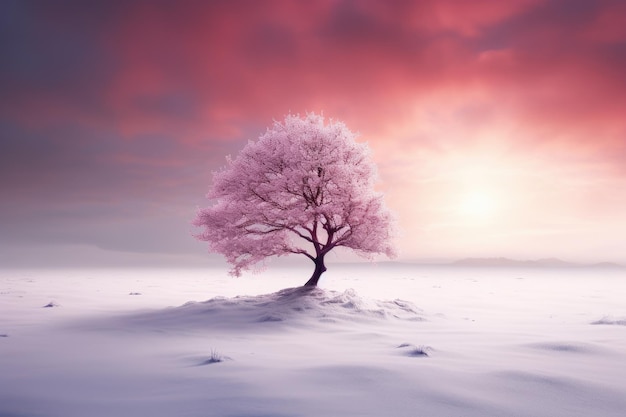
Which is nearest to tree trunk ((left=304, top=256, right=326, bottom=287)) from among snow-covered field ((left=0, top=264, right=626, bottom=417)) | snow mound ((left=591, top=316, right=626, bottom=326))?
snow-covered field ((left=0, top=264, right=626, bottom=417))

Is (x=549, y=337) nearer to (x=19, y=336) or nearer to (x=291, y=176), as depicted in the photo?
(x=291, y=176)

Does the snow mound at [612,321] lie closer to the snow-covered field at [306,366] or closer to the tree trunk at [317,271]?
the snow-covered field at [306,366]

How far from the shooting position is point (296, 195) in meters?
25.8

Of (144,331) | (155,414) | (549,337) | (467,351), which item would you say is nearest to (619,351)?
(549,337)

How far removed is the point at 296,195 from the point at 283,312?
7674mm

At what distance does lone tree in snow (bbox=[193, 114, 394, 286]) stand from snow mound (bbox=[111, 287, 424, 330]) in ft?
10.3

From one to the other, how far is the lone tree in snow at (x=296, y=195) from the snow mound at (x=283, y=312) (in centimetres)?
313

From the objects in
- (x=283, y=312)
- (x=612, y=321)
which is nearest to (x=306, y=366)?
(x=283, y=312)

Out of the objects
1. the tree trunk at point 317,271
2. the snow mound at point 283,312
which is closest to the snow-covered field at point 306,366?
the snow mound at point 283,312

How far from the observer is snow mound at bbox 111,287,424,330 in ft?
62.7

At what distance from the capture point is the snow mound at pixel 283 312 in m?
19.1

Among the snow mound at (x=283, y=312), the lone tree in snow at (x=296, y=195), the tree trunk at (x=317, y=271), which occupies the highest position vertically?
the lone tree in snow at (x=296, y=195)

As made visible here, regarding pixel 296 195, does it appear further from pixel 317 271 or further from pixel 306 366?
pixel 306 366

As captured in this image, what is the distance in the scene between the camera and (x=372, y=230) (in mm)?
25609
